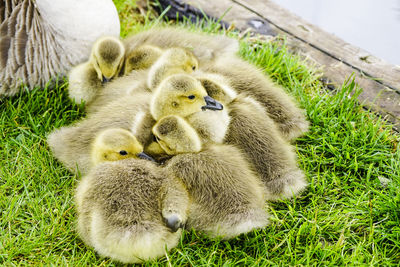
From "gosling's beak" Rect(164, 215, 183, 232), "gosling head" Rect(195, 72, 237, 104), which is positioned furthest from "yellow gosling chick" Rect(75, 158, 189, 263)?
"gosling head" Rect(195, 72, 237, 104)

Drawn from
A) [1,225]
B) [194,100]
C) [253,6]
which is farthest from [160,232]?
[253,6]

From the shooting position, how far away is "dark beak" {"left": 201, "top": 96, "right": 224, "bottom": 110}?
6.21ft

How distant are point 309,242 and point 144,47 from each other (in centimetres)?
113

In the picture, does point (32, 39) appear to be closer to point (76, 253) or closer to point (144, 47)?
point (144, 47)

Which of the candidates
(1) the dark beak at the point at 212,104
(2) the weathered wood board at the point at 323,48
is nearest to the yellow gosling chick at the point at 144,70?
(1) the dark beak at the point at 212,104

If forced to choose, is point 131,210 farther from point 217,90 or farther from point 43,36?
point 43,36

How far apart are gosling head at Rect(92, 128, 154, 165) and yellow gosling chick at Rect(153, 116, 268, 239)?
0.28 ft

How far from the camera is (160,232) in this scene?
5.40 ft

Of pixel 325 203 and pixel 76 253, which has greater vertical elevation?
pixel 325 203

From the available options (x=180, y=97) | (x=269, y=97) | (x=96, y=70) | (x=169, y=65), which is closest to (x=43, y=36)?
(x=96, y=70)

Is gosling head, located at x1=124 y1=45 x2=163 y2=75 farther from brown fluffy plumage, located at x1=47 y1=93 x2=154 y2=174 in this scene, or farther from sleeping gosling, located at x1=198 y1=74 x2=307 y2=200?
sleeping gosling, located at x1=198 y1=74 x2=307 y2=200

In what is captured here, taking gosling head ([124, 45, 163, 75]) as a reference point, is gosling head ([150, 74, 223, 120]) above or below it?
above

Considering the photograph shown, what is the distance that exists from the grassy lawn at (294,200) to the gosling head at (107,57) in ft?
0.88

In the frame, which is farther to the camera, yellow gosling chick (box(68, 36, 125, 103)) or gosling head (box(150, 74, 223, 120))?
yellow gosling chick (box(68, 36, 125, 103))
